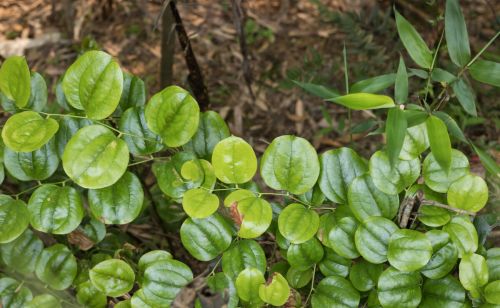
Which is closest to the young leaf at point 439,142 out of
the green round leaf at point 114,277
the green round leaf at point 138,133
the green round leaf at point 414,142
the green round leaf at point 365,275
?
the green round leaf at point 414,142

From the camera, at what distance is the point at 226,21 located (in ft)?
9.40

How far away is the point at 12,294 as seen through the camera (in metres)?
1.11

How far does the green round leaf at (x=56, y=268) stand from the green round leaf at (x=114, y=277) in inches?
4.5

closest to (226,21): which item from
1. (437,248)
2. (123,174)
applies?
(123,174)

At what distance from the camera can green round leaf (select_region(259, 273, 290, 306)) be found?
3.21 feet

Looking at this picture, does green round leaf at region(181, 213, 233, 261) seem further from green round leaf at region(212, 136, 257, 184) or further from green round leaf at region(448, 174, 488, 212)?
green round leaf at region(448, 174, 488, 212)

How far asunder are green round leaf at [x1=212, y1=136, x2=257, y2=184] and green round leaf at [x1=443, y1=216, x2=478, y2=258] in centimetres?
36

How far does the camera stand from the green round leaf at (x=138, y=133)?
1057mm

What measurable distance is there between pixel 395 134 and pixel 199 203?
0.36 metres

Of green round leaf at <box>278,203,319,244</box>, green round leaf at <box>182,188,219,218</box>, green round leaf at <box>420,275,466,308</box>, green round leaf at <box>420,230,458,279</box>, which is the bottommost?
green round leaf at <box>420,275,466,308</box>

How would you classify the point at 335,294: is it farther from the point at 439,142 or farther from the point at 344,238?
the point at 439,142

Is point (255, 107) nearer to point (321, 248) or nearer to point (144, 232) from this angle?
point (144, 232)

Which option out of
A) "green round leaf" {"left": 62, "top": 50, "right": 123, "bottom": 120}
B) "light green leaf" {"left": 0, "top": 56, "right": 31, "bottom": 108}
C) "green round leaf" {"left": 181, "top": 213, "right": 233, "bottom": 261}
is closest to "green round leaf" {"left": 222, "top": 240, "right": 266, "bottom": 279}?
"green round leaf" {"left": 181, "top": 213, "right": 233, "bottom": 261}

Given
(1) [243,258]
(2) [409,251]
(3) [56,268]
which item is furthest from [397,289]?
(3) [56,268]
